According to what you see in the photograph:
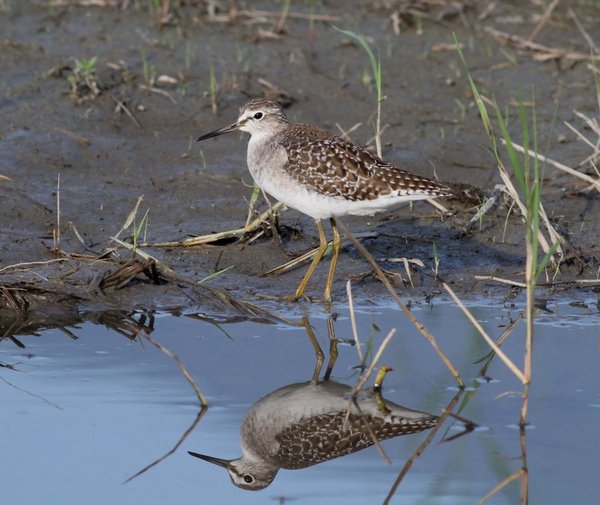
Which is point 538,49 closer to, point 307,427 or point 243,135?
point 243,135

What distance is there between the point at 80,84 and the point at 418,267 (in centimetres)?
367

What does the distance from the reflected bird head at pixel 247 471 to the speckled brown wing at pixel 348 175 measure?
8.38 ft

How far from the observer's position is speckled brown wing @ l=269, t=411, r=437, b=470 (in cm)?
502

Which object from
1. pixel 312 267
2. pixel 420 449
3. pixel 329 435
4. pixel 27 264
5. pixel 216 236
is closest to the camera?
pixel 420 449

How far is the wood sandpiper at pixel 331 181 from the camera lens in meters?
7.12

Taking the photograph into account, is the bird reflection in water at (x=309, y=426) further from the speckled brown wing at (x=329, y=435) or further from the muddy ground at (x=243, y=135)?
the muddy ground at (x=243, y=135)

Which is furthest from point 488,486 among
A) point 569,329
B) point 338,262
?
point 338,262

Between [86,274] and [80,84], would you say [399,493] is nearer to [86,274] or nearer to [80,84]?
[86,274]

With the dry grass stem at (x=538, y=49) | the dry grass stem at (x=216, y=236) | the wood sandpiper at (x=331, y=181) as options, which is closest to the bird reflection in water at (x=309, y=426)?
the wood sandpiper at (x=331, y=181)

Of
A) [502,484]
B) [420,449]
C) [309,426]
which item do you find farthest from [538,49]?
[502,484]

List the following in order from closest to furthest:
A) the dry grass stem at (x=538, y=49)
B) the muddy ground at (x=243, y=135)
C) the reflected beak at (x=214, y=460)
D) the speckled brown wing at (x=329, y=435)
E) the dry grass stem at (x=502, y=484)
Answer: the dry grass stem at (x=502, y=484)
the reflected beak at (x=214, y=460)
the speckled brown wing at (x=329, y=435)
the muddy ground at (x=243, y=135)
the dry grass stem at (x=538, y=49)

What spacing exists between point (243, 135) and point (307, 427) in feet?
15.3

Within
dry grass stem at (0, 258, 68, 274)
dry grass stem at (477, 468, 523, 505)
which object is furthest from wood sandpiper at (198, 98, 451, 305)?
dry grass stem at (477, 468, 523, 505)

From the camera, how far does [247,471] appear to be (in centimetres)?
483
